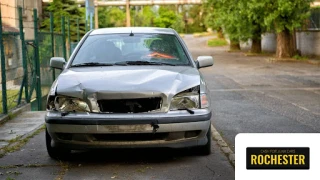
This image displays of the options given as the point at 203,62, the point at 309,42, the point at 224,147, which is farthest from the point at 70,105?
the point at 309,42

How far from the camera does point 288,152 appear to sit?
1.87 m

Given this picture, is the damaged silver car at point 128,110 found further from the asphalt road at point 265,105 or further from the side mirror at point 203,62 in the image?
the asphalt road at point 265,105

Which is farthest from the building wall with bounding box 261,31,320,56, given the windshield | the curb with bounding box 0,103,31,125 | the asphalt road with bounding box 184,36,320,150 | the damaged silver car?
the damaged silver car

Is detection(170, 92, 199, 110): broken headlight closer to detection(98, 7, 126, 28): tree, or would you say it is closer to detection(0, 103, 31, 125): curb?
detection(0, 103, 31, 125): curb

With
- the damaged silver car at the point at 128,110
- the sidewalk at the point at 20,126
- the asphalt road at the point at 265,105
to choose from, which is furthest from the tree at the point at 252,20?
the damaged silver car at the point at 128,110

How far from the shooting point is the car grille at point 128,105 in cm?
564

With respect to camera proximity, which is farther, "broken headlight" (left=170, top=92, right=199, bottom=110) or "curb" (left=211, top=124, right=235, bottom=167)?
"curb" (left=211, top=124, right=235, bottom=167)

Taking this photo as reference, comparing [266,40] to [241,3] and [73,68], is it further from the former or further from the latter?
[73,68]

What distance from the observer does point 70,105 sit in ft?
18.9

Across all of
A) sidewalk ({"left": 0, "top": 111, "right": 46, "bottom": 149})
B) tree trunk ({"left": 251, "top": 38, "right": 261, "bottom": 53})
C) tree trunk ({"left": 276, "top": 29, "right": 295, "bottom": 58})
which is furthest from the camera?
tree trunk ({"left": 251, "top": 38, "right": 261, "bottom": 53})

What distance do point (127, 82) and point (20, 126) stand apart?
3.81 metres

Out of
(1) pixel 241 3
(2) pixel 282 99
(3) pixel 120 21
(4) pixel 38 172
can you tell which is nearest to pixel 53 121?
(4) pixel 38 172

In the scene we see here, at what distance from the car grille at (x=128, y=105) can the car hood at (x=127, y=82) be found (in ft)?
0.21

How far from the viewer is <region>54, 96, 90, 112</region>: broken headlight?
5684 mm
